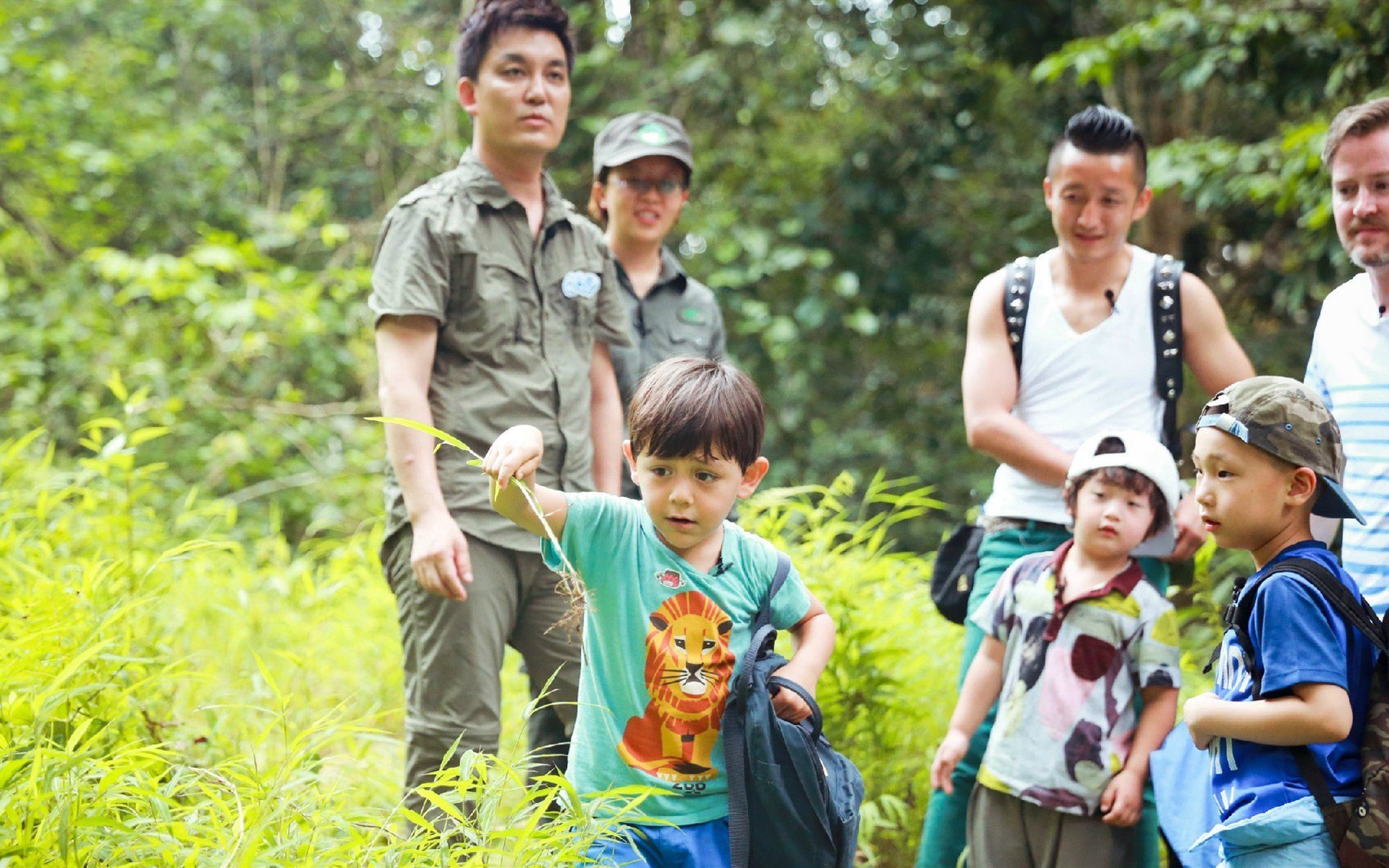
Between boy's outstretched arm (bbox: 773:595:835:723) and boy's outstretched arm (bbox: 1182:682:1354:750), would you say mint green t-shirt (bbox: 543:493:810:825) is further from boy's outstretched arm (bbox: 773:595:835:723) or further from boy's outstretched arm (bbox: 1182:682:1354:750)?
boy's outstretched arm (bbox: 1182:682:1354:750)

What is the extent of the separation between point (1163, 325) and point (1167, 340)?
0.04 m

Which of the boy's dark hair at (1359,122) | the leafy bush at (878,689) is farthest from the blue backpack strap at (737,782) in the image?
the boy's dark hair at (1359,122)

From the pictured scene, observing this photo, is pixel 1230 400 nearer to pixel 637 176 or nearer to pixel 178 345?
pixel 637 176

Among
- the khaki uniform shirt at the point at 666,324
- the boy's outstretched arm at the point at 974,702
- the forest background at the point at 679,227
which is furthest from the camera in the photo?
the forest background at the point at 679,227

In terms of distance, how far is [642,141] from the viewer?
12.6 ft

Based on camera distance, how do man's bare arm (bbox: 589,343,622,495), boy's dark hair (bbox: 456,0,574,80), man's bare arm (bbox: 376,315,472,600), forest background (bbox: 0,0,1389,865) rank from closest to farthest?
man's bare arm (bbox: 376,315,472,600) → boy's dark hair (bbox: 456,0,574,80) → man's bare arm (bbox: 589,343,622,495) → forest background (bbox: 0,0,1389,865)

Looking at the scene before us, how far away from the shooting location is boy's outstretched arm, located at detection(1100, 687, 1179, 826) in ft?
8.50

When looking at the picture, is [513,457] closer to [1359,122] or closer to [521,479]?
[521,479]

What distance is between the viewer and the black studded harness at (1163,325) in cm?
297

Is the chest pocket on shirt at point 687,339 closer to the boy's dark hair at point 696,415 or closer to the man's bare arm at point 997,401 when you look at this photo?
the man's bare arm at point 997,401

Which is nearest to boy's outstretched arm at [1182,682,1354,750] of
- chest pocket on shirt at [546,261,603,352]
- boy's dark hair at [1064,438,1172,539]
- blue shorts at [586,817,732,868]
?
boy's dark hair at [1064,438,1172,539]

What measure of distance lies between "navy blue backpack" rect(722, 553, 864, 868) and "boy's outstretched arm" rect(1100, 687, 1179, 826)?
0.69 metres

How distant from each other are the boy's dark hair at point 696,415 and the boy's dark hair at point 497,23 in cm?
129

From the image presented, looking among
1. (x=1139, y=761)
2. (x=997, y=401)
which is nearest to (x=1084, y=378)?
(x=997, y=401)
